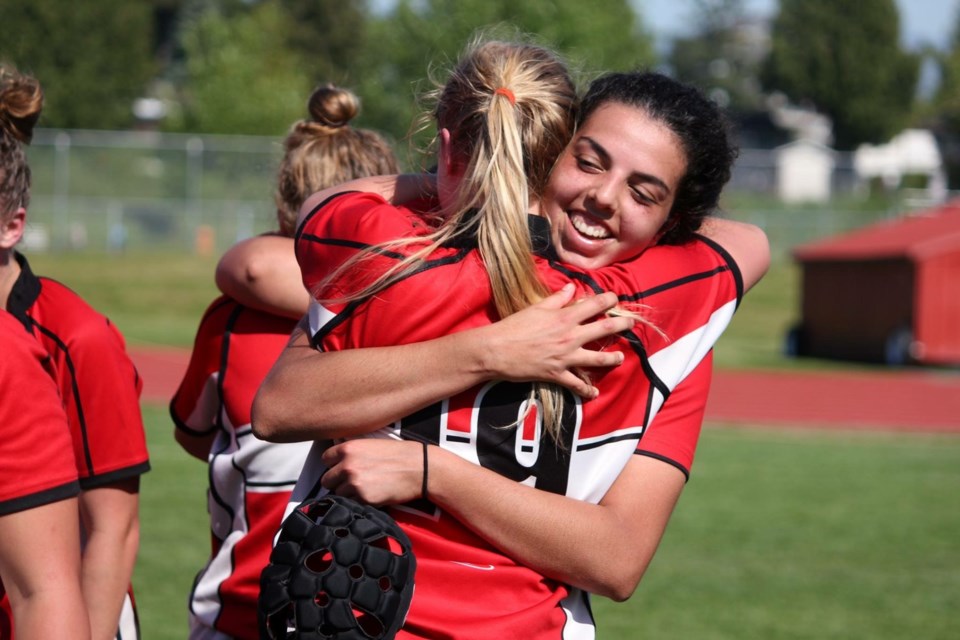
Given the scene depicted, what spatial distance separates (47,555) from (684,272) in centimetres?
112

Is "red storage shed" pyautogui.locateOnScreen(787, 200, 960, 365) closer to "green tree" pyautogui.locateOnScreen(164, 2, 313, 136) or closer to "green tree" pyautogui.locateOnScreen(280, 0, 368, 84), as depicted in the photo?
"green tree" pyautogui.locateOnScreen(164, 2, 313, 136)

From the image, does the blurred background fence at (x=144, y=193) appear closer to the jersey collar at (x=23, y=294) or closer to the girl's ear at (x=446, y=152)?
the jersey collar at (x=23, y=294)

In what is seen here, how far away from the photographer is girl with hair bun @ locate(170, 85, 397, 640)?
9.17 ft

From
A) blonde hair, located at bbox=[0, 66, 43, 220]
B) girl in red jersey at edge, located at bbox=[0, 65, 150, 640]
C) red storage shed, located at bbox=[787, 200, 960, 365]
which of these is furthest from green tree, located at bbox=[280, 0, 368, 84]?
girl in red jersey at edge, located at bbox=[0, 65, 150, 640]

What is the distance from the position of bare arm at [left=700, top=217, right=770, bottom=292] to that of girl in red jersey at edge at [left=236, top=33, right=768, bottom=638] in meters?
0.24

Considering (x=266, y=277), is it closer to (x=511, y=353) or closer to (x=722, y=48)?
(x=511, y=353)

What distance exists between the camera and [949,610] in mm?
6648

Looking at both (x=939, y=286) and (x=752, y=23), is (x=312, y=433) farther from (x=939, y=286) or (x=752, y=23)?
(x=752, y=23)

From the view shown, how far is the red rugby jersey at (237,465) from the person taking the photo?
280 cm

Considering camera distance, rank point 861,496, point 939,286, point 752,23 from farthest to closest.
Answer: point 752,23 < point 939,286 < point 861,496

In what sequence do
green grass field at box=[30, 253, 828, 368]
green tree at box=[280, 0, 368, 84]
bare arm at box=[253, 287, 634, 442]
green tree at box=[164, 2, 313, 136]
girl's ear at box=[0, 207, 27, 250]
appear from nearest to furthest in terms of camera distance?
bare arm at box=[253, 287, 634, 442] < girl's ear at box=[0, 207, 27, 250] < green grass field at box=[30, 253, 828, 368] < green tree at box=[164, 2, 313, 136] < green tree at box=[280, 0, 368, 84]

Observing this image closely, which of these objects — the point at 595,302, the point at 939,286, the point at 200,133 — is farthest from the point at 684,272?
the point at 200,133

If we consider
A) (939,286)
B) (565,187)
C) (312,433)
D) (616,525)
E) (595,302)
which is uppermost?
(565,187)

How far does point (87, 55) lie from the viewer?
4353 centimetres
